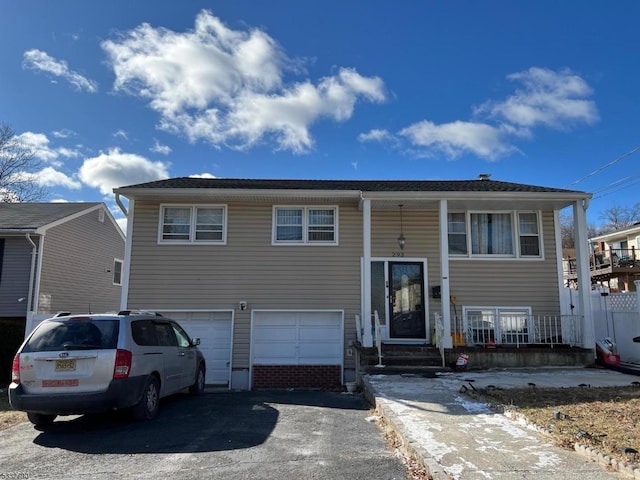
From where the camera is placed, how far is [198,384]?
878 centimetres

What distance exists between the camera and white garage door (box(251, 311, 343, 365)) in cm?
1188

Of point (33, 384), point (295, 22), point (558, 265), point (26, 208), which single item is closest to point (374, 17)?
point (295, 22)

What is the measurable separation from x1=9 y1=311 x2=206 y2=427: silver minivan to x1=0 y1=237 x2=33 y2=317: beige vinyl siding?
9.85 metres

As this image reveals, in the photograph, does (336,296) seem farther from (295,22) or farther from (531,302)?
(295,22)

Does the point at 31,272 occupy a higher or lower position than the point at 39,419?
higher

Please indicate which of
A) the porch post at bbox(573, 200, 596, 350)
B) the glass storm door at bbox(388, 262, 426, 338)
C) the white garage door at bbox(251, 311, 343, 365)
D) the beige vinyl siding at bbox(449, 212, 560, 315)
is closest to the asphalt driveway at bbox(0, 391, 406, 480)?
the white garage door at bbox(251, 311, 343, 365)

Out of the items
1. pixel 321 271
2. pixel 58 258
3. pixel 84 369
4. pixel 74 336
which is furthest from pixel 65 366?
pixel 58 258

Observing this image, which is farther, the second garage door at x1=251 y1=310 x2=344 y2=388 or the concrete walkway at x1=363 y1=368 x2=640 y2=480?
the second garage door at x1=251 y1=310 x2=344 y2=388

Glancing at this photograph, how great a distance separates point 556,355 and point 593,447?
6.65 meters

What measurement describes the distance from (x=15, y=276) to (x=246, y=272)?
317 inches

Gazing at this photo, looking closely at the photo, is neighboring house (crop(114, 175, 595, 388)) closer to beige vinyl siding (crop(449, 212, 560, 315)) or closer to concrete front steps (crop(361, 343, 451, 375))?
beige vinyl siding (crop(449, 212, 560, 315))

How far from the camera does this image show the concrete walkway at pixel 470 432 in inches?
153

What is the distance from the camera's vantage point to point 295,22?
34.8ft

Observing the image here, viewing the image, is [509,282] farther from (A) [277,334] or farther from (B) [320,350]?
(A) [277,334]
